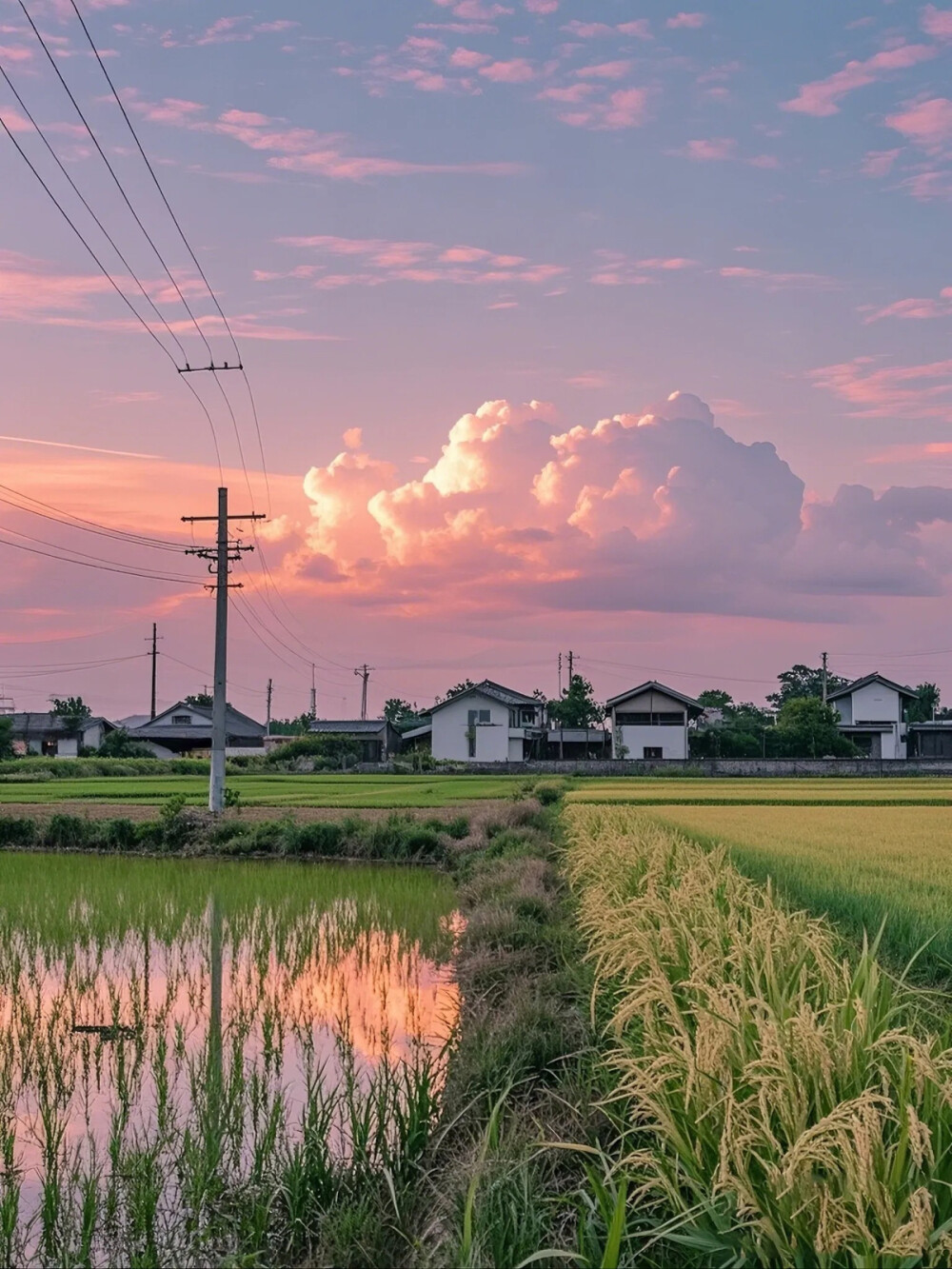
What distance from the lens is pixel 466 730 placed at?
69.4 metres

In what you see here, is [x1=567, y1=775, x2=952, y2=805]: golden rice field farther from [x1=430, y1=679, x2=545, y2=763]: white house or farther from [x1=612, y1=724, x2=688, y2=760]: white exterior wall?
[x1=430, y1=679, x2=545, y2=763]: white house

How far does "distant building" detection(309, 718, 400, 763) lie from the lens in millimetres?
78688

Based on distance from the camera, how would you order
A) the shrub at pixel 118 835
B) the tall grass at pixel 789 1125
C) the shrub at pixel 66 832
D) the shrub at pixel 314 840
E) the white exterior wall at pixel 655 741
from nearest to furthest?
the tall grass at pixel 789 1125
the shrub at pixel 314 840
the shrub at pixel 118 835
the shrub at pixel 66 832
the white exterior wall at pixel 655 741

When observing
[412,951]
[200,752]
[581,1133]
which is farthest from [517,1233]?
[200,752]

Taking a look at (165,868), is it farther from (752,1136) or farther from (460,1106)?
(752,1136)

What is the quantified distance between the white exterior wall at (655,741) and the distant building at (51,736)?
3586 cm

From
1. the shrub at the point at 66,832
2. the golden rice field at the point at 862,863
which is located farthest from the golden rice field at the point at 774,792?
the shrub at the point at 66,832

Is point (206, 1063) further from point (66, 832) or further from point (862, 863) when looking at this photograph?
point (66, 832)

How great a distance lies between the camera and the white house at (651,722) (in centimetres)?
6362

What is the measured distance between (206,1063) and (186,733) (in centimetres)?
7530

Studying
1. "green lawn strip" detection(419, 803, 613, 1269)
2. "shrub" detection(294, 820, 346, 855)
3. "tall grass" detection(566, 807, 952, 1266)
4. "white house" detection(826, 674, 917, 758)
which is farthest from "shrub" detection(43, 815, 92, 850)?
"white house" detection(826, 674, 917, 758)

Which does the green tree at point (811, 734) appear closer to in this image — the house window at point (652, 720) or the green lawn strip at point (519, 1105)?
the house window at point (652, 720)

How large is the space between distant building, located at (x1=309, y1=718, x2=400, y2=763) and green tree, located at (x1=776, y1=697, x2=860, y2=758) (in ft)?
86.3

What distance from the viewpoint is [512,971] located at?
920 centimetres
